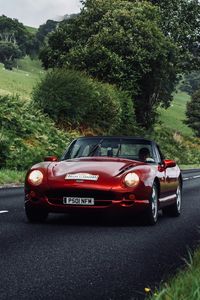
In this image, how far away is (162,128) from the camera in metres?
56.4

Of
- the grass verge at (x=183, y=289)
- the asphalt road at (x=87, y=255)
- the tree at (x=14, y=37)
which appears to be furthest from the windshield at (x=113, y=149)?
the tree at (x=14, y=37)

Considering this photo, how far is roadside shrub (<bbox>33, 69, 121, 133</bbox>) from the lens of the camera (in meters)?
34.3

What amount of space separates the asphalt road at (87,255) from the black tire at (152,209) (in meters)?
0.14

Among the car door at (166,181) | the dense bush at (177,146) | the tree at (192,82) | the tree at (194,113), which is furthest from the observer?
the tree at (192,82)

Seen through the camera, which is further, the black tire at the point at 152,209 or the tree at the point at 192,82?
the tree at the point at 192,82

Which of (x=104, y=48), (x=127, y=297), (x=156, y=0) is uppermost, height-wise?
(x=156, y=0)

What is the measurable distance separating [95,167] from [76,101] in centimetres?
2528

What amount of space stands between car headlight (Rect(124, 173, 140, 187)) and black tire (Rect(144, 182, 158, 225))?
1.41 ft

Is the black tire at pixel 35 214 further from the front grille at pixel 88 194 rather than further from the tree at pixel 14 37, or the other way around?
the tree at pixel 14 37

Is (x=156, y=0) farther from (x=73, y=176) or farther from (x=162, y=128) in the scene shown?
(x=73, y=176)

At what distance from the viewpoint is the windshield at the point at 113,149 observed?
11.2 meters

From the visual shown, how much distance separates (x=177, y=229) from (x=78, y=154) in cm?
220

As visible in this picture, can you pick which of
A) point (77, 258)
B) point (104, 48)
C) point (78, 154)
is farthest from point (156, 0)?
point (77, 258)

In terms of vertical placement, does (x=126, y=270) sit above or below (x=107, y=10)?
below
